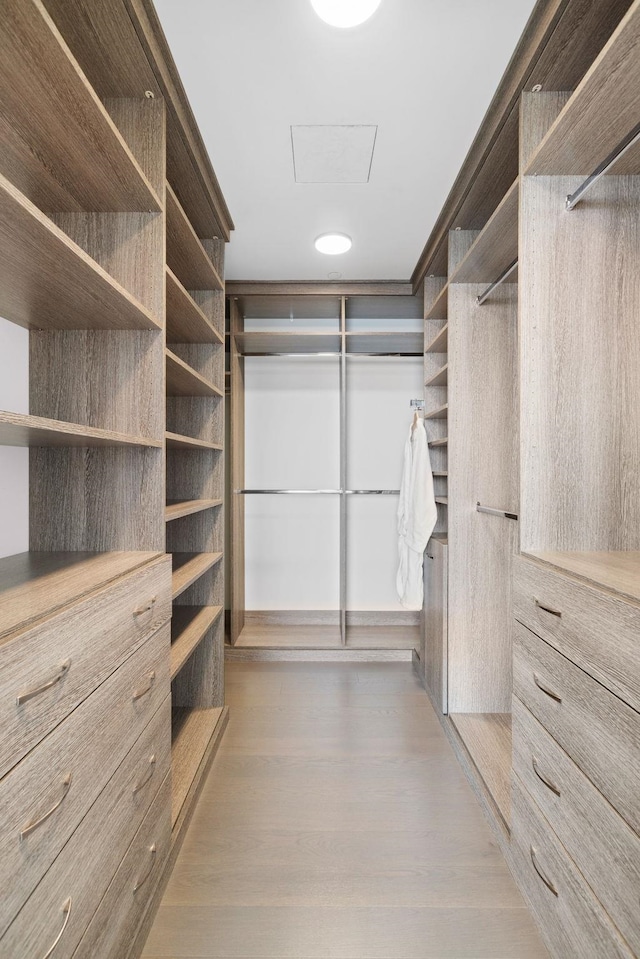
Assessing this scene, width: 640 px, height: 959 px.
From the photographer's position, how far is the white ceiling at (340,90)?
136cm

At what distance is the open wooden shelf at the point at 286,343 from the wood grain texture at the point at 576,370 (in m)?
1.82

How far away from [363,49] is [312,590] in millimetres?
3117

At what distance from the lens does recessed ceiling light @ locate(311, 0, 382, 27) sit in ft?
4.16

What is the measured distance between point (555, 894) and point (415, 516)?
1.84 m

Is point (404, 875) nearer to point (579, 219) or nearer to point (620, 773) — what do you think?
point (620, 773)

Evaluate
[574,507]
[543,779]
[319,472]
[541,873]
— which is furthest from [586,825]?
[319,472]

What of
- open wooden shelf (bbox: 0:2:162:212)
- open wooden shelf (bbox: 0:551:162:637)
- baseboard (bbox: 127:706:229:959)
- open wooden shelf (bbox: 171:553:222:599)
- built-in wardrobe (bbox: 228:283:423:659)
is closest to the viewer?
open wooden shelf (bbox: 0:551:162:637)

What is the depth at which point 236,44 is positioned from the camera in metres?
1.45

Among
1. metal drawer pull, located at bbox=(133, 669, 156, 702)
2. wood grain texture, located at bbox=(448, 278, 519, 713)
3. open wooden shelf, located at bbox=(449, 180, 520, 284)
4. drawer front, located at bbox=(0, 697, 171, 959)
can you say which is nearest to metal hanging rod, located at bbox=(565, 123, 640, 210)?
open wooden shelf, located at bbox=(449, 180, 520, 284)

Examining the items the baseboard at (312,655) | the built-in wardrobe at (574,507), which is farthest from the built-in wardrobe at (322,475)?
the built-in wardrobe at (574,507)

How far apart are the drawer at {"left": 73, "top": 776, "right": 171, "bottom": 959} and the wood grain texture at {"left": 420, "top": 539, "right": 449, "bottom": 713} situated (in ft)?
4.71

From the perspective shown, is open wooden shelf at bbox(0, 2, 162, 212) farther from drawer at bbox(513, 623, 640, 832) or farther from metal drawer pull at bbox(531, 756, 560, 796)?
metal drawer pull at bbox(531, 756, 560, 796)

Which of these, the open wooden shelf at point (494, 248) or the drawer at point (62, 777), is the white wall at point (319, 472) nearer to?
the open wooden shelf at point (494, 248)

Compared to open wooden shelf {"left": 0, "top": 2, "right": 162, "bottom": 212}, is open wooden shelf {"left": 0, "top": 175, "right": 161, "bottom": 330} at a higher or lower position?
lower
